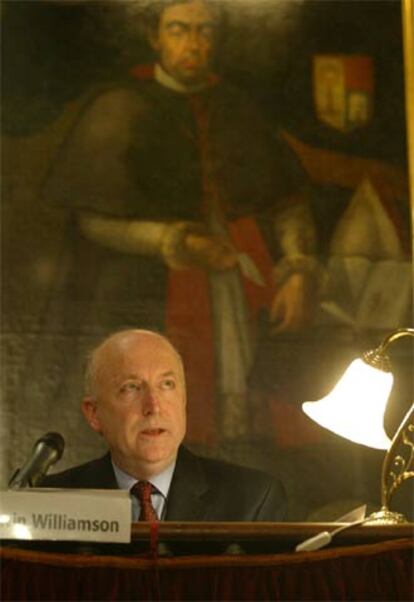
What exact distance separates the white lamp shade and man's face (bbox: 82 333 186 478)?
0.44 m

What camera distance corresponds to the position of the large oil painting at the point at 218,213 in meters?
5.40

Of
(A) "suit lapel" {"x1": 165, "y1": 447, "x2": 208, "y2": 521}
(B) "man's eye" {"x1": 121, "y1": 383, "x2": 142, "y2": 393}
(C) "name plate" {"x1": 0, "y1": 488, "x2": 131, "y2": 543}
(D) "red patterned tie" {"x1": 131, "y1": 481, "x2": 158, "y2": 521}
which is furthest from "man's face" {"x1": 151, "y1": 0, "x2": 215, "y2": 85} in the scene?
(C) "name plate" {"x1": 0, "y1": 488, "x2": 131, "y2": 543}

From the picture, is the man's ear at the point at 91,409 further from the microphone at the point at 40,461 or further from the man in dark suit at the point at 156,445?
the microphone at the point at 40,461

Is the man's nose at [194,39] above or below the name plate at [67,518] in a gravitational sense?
above

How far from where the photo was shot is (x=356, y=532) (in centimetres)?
253

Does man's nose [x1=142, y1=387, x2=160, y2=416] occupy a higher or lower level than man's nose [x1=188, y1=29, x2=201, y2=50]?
lower

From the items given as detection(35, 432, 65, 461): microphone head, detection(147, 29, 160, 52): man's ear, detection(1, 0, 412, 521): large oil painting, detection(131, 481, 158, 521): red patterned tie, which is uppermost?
detection(147, 29, 160, 52): man's ear

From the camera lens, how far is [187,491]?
3605 millimetres

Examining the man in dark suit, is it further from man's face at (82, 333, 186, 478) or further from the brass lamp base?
the brass lamp base

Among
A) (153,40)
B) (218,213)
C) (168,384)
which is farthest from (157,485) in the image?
(153,40)

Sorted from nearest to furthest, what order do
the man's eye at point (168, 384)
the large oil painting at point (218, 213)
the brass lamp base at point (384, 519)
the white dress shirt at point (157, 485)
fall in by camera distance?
1. the brass lamp base at point (384, 519)
2. the white dress shirt at point (157, 485)
3. the man's eye at point (168, 384)
4. the large oil painting at point (218, 213)

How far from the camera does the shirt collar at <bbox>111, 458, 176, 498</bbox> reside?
12.0ft

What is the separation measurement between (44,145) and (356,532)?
3.53 metres

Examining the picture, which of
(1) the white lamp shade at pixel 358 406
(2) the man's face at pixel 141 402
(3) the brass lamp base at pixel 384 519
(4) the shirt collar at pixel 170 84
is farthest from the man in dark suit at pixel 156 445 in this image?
(4) the shirt collar at pixel 170 84
